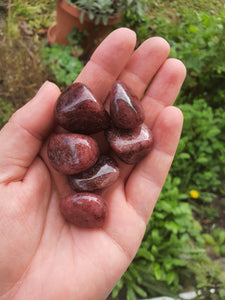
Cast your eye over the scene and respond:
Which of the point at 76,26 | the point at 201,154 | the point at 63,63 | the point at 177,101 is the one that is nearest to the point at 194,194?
the point at 201,154

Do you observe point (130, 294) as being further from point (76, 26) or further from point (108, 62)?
point (76, 26)

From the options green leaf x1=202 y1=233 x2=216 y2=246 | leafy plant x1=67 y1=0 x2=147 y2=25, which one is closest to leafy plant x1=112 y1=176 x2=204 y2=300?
green leaf x1=202 y1=233 x2=216 y2=246

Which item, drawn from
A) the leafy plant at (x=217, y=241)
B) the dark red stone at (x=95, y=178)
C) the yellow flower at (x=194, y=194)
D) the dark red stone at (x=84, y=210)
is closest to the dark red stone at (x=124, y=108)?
the dark red stone at (x=95, y=178)

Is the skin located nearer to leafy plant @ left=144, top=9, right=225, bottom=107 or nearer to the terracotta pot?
leafy plant @ left=144, top=9, right=225, bottom=107

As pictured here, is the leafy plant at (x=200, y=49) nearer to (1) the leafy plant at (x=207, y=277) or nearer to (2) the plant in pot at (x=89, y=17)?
(2) the plant in pot at (x=89, y=17)

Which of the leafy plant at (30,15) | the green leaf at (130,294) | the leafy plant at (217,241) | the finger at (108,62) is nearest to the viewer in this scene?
the finger at (108,62)
